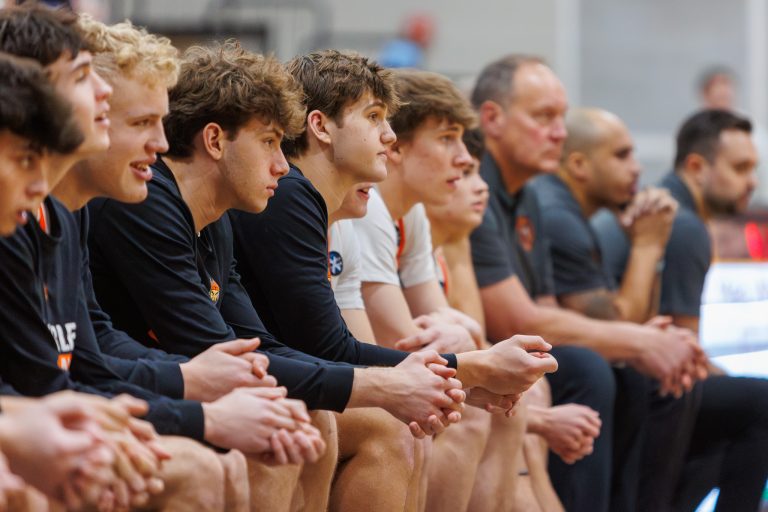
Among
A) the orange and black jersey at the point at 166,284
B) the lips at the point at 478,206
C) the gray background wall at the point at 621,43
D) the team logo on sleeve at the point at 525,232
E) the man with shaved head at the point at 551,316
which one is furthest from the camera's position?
the gray background wall at the point at 621,43

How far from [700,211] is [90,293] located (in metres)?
3.78

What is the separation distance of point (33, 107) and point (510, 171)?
3140mm

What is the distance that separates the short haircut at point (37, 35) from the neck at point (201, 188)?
Answer: 26.9 inches

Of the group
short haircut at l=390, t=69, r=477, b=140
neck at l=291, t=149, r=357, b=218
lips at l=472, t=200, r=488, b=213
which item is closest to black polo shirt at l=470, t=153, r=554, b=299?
lips at l=472, t=200, r=488, b=213

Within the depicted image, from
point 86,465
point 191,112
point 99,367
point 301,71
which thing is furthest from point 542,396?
point 86,465

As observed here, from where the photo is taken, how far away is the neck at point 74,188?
2.49 metres

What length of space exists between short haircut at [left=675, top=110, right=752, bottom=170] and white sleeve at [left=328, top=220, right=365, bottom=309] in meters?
2.86

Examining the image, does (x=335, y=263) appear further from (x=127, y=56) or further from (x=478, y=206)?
(x=127, y=56)

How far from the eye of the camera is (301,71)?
3270 millimetres

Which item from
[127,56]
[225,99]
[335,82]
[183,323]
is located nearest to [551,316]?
[335,82]

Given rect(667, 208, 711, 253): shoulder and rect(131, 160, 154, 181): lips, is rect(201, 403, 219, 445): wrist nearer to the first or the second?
rect(131, 160, 154, 181): lips

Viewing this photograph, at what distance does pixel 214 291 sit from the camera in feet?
9.48

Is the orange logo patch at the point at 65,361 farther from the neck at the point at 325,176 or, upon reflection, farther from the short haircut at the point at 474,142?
→ the short haircut at the point at 474,142

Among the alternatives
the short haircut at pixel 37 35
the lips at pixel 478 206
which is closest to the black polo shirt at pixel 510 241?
the lips at pixel 478 206
